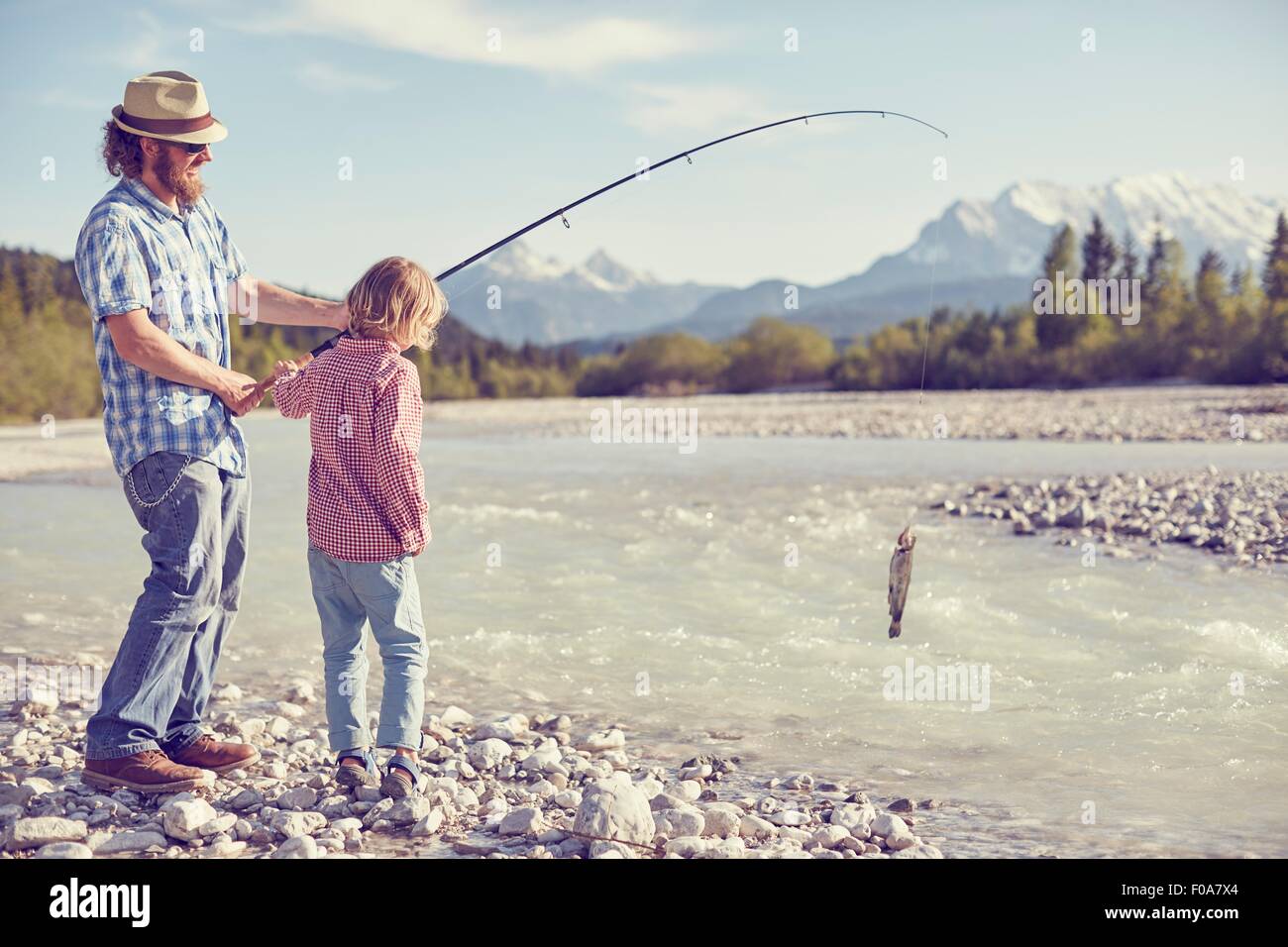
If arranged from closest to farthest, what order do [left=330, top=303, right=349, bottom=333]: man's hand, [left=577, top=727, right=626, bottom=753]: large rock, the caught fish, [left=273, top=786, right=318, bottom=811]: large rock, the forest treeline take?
[left=273, top=786, right=318, bottom=811]: large rock < [left=330, top=303, right=349, bottom=333]: man's hand < [left=577, top=727, right=626, bottom=753]: large rock < the caught fish < the forest treeline

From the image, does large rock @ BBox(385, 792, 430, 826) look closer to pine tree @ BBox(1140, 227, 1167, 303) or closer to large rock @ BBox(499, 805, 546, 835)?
large rock @ BBox(499, 805, 546, 835)

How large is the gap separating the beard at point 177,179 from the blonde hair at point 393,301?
65cm

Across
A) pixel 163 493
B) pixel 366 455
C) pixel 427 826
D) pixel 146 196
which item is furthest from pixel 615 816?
pixel 146 196

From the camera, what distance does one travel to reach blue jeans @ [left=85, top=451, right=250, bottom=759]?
365 centimetres

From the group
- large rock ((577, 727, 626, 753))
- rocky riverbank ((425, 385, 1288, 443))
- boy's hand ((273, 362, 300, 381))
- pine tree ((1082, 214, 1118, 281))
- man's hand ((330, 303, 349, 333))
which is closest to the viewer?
boy's hand ((273, 362, 300, 381))

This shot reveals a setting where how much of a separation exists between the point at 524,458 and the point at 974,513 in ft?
37.2

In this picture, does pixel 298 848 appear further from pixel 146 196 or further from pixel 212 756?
pixel 146 196

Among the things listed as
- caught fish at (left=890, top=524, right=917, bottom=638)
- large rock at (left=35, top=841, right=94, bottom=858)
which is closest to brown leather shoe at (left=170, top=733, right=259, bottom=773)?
large rock at (left=35, top=841, right=94, bottom=858)

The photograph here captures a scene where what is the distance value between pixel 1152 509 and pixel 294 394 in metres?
9.82

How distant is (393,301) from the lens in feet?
12.2

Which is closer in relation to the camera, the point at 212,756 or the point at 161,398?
the point at 161,398

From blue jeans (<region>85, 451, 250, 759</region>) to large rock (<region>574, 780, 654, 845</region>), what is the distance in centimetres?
149
